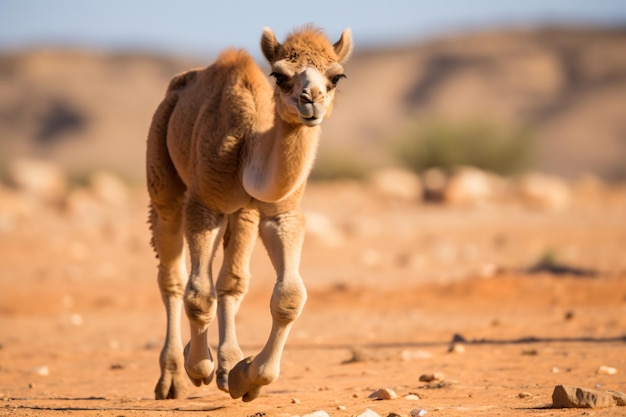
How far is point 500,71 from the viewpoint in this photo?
103250 millimetres

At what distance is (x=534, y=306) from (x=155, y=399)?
651 centimetres

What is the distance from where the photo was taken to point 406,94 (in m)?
109

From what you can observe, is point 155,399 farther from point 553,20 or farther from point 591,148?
point 553,20

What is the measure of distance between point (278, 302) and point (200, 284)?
0.71 m

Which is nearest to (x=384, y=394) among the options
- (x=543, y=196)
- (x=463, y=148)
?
(x=543, y=196)

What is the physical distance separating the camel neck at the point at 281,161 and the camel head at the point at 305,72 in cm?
11

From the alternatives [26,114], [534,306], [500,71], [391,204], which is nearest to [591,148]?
[500,71]

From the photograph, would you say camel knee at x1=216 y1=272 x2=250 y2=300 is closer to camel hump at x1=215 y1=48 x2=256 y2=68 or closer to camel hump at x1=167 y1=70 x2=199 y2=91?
camel hump at x1=215 y1=48 x2=256 y2=68

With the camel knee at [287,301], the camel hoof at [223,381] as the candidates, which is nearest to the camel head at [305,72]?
the camel knee at [287,301]

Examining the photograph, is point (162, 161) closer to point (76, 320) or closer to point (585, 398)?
point (585, 398)

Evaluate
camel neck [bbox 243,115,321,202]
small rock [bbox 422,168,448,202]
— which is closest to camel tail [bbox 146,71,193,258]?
camel neck [bbox 243,115,321,202]

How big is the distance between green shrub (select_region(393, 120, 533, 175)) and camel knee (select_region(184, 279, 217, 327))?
111 ft

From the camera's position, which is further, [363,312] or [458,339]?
[363,312]

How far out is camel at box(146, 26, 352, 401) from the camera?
21.3 feet
